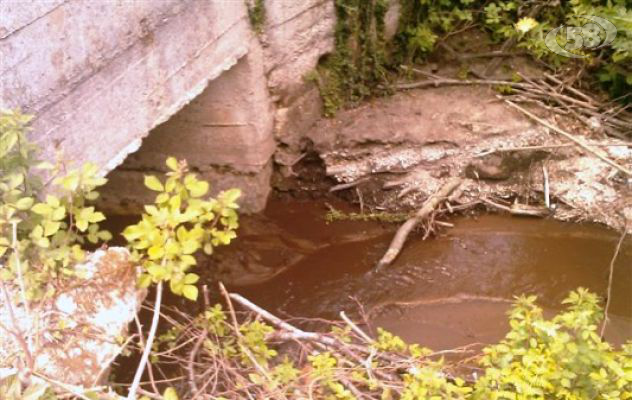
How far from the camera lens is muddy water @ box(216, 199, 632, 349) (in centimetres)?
454

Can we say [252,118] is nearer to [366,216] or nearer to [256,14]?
[256,14]

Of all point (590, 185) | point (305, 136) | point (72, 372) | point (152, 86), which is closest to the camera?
point (72, 372)

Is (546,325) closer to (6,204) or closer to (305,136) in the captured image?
(6,204)

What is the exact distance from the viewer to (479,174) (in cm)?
545

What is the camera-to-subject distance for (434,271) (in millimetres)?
A: 4926

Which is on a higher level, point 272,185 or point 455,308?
point 272,185

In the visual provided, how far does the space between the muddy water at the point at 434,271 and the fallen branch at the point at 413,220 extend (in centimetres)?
8

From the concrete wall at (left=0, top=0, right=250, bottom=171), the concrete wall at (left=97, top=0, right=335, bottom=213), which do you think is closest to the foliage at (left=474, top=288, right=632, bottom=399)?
the concrete wall at (left=0, top=0, right=250, bottom=171)

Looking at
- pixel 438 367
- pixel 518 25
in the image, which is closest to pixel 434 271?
pixel 438 367

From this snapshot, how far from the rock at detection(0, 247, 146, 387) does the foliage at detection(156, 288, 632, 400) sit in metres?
0.48

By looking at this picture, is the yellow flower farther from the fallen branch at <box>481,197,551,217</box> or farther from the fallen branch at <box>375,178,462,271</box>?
the fallen branch at <box>481,197,551,217</box>

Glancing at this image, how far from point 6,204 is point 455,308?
123 inches

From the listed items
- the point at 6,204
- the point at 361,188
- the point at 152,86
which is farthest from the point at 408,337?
the point at 6,204

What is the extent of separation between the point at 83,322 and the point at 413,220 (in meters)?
3.16
